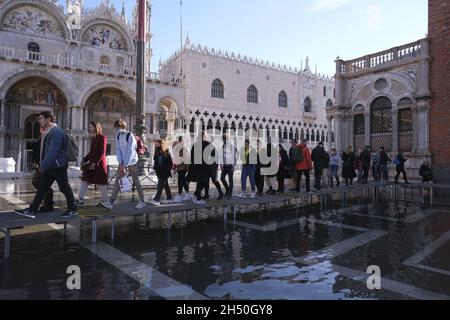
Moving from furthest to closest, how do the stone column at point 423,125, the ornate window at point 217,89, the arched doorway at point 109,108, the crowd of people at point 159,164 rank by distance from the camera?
1. the ornate window at point 217,89
2. the arched doorway at point 109,108
3. the stone column at point 423,125
4. the crowd of people at point 159,164

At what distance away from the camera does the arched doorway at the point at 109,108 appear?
99.5ft

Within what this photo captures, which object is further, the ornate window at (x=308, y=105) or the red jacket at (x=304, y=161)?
the ornate window at (x=308, y=105)

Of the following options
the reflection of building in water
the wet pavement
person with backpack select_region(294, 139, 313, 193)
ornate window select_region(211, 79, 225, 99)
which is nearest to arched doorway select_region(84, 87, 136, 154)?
the reflection of building in water

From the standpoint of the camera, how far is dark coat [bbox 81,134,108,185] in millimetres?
6863

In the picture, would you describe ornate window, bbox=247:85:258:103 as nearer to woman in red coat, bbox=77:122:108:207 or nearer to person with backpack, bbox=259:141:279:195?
person with backpack, bbox=259:141:279:195

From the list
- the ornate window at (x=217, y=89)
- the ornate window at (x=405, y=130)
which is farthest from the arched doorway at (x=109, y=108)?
the ornate window at (x=405, y=130)

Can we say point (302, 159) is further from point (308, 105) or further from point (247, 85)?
point (308, 105)

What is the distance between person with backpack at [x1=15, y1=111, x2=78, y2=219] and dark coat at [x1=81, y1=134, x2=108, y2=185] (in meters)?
0.91

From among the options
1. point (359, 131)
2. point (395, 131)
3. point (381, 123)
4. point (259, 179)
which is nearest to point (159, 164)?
point (259, 179)

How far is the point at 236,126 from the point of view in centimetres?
4166

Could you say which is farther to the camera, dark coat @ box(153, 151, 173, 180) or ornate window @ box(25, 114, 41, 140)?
ornate window @ box(25, 114, 41, 140)

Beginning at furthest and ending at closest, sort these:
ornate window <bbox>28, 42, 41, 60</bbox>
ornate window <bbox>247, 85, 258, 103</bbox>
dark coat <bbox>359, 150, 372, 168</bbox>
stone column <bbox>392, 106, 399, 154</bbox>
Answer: ornate window <bbox>247, 85, 258, 103</bbox>
ornate window <bbox>28, 42, 41, 60</bbox>
stone column <bbox>392, 106, 399, 154</bbox>
dark coat <bbox>359, 150, 372, 168</bbox>

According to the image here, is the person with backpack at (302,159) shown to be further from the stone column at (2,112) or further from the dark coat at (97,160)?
the stone column at (2,112)
